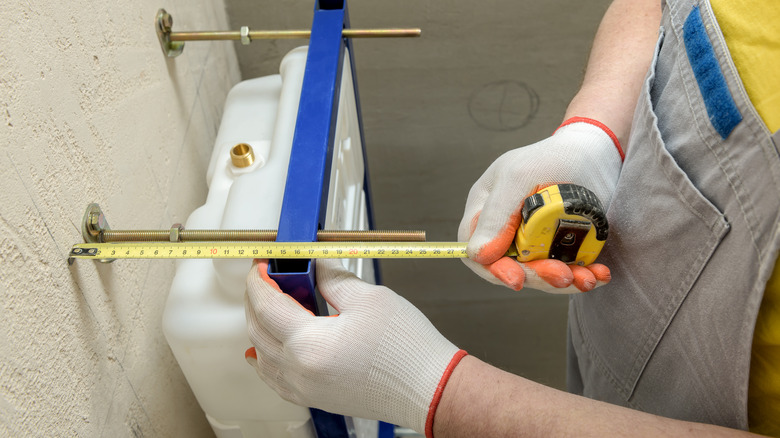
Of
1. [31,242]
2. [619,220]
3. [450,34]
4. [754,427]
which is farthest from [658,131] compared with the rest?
[450,34]

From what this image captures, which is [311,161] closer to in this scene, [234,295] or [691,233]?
[234,295]

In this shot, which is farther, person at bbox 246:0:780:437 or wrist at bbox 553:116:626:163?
wrist at bbox 553:116:626:163

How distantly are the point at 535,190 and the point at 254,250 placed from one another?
1.31 feet

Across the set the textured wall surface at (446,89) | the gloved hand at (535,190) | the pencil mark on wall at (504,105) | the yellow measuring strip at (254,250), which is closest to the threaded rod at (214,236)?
the yellow measuring strip at (254,250)

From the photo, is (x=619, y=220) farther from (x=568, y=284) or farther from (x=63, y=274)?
(x=63, y=274)

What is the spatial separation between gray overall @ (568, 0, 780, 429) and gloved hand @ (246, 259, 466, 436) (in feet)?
0.90

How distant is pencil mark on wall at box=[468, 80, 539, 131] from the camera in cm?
168

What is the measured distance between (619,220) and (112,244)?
0.67 metres

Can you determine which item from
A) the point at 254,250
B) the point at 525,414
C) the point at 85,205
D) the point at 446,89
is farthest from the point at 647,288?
the point at 446,89

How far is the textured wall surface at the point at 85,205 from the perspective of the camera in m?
0.57

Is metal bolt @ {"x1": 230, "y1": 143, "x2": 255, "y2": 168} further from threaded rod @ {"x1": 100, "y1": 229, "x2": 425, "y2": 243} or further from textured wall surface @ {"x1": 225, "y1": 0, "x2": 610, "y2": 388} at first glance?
textured wall surface @ {"x1": 225, "y1": 0, "x2": 610, "y2": 388}

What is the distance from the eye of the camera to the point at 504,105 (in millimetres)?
1720

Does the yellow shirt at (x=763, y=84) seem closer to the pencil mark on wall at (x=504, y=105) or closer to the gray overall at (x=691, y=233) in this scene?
the gray overall at (x=691, y=233)

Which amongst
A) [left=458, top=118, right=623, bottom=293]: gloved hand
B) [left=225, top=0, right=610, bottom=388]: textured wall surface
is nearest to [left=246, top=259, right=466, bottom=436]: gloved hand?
[left=458, top=118, right=623, bottom=293]: gloved hand
